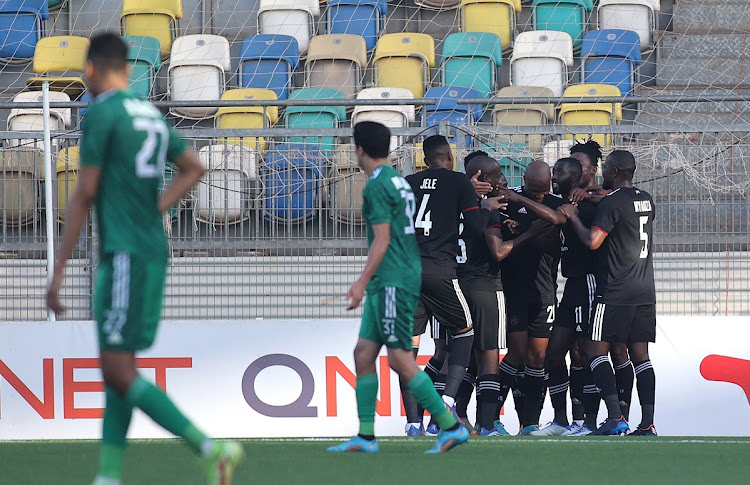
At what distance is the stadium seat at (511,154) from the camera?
9852 millimetres

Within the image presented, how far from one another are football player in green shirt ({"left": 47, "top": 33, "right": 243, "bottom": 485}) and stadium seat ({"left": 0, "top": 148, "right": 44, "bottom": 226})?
5.80m

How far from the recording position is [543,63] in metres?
14.2

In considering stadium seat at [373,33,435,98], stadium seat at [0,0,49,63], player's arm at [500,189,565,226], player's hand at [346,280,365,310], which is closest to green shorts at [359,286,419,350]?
player's hand at [346,280,365,310]

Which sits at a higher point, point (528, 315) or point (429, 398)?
point (528, 315)

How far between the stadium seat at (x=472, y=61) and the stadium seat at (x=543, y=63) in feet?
0.90

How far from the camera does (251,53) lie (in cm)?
1428

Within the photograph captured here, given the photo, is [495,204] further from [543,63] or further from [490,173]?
[543,63]

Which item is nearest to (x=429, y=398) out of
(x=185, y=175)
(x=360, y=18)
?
(x=185, y=175)

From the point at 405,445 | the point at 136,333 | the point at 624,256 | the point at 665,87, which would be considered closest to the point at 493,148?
the point at 624,256

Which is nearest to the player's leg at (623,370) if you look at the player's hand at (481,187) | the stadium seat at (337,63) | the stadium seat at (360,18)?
the player's hand at (481,187)

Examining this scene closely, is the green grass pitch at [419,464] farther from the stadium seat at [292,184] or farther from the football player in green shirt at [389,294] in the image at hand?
the stadium seat at [292,184]

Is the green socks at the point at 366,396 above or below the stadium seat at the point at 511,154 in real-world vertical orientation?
below

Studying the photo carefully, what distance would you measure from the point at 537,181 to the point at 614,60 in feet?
21.2

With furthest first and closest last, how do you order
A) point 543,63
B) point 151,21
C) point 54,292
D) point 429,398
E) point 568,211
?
point 151,21, point 543,63, point 568,211, point 429,398, point 54,292
